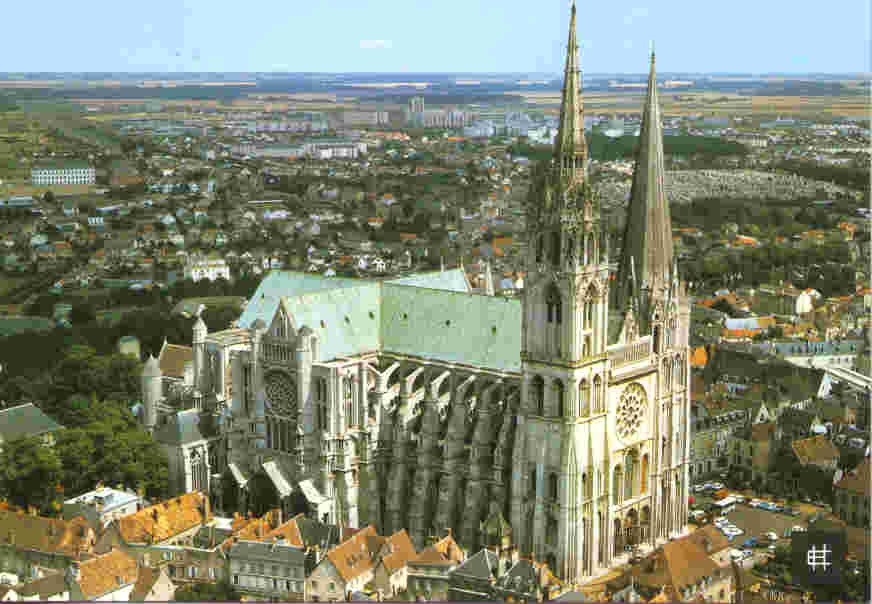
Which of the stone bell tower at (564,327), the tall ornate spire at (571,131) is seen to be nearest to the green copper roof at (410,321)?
the stone bell tower at (564,327)

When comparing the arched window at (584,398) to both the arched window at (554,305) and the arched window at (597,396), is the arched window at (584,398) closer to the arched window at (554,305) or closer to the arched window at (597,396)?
the arched window at (597,396)

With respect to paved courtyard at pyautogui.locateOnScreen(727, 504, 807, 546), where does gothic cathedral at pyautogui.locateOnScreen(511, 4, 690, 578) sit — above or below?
above

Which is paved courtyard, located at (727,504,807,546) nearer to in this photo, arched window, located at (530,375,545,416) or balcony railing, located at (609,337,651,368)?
balcony railing, located at (609,337,651,368)

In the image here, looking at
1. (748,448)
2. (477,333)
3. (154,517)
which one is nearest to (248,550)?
(154,517)

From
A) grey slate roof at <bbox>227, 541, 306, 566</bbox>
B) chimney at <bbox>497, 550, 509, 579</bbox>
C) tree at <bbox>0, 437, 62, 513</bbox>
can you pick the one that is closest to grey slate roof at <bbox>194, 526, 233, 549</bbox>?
grey slate roof at <bbox>227, 541, 306, 566</bbox>

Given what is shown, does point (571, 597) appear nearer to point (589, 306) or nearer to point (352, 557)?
point (352, 557)
